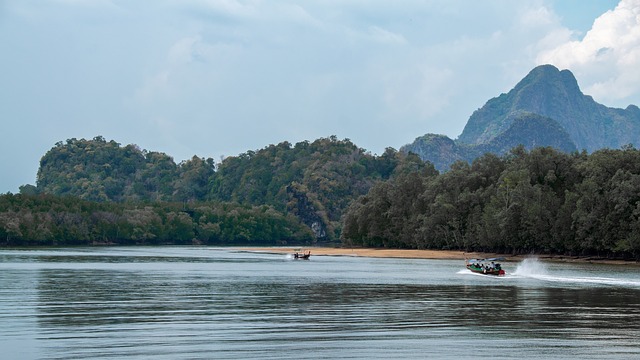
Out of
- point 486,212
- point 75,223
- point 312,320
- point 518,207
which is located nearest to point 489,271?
point 312,320

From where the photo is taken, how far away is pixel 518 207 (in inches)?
4355

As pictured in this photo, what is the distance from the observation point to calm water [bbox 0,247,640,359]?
26.0m

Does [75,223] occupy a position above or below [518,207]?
below

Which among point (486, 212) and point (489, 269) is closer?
point (489, 269)

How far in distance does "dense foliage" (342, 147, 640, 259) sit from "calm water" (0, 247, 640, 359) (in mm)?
42340

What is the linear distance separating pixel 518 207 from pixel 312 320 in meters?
81.4

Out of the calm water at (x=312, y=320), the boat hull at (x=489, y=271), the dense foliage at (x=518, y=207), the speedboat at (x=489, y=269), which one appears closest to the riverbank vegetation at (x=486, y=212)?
the dense foliage at (x=518, y=207)

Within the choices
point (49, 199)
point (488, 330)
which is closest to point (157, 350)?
point (488, 330)

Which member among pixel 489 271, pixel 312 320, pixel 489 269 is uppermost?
pixel 489 269

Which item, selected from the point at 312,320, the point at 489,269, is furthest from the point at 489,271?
the point at 312,320

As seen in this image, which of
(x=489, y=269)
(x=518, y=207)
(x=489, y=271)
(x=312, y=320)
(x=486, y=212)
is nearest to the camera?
(x=312, y=320)

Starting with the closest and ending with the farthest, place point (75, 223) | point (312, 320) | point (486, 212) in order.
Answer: point (312, 320) < point (486, 212) < point (75, 223)

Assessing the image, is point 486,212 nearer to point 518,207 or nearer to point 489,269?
point 518,207

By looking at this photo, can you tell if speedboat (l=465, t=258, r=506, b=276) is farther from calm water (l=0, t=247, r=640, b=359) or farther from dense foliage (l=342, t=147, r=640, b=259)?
dense foliage (l=342, t=147, r=640, b=259)
